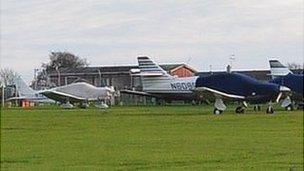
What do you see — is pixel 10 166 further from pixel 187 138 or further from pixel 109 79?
pixel 109 79

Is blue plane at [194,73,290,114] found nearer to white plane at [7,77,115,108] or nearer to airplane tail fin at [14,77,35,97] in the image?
white plane at [7,77,115,108]

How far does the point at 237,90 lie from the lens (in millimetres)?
73875

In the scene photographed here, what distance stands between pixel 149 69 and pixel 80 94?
33.3 meters

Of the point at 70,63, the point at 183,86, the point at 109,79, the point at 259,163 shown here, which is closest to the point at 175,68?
the point at 109,79

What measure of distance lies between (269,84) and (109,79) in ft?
303

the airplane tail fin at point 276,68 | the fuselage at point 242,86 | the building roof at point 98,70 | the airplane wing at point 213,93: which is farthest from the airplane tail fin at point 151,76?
the building roof at point 98,70

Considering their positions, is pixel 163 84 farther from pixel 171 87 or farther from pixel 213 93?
pixel 213 93

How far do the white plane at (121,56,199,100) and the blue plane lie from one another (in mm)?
1824

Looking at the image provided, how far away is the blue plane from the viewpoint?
72250mm

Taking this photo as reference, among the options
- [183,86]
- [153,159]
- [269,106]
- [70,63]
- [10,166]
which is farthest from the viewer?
[70,63]

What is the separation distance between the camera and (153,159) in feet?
71.2

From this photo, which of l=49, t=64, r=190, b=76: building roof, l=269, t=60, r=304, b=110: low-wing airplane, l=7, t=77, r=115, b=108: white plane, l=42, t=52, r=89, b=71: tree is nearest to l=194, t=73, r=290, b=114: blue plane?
l=269, t=60, r=304, b=110: low-wing airplane

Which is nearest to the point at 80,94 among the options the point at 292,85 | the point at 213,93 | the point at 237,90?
the point at 292,85

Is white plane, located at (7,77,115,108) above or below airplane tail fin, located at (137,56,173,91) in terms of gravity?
below
